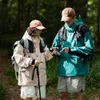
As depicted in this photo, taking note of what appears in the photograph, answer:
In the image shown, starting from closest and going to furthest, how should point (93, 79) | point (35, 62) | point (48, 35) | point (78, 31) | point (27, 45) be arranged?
point (35, 62), point (27, 45), point (78, 31), point (93, 79), point (48, 35)

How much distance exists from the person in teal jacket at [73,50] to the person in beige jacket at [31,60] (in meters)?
0.30

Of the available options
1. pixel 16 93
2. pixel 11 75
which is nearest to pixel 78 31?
pixel 16 93

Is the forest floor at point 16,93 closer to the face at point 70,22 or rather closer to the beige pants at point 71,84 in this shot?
the beige pants at point 71,84

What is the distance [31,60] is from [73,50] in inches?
29.8

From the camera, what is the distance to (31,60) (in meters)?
5.80

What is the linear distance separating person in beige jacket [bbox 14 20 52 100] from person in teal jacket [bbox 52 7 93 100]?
1.00 ft

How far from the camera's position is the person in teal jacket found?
6.00 meters

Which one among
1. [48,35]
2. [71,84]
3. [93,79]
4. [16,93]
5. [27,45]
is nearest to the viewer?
[27,45]

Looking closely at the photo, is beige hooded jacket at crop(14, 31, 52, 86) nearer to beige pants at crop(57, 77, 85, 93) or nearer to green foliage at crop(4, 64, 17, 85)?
beige pants at crop(57, 77, 85, 93)

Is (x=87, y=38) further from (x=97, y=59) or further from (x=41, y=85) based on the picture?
(x=97, y=59)

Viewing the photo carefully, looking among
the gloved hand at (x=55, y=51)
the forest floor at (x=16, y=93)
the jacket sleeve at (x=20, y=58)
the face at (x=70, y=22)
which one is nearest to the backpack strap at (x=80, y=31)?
the face at (x=70, y=22)

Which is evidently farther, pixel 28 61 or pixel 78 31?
pixel 78 31

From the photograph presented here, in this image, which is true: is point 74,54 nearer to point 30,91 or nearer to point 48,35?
point 30,91

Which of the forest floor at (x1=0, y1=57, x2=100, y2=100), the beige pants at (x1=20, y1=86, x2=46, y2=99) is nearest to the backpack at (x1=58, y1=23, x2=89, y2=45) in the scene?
the beige pants at (x1=20, y1=86, x2=46, y2=99)
